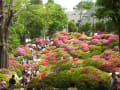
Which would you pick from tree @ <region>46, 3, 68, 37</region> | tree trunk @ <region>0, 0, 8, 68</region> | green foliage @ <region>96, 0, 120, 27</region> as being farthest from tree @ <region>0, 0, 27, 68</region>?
tree @ <region>46, 3, 68, 37</region>

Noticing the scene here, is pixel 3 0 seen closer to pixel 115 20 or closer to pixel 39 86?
pixel 39 86

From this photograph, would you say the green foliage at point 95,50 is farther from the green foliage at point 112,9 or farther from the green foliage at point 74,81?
the green foliage at point 112,9

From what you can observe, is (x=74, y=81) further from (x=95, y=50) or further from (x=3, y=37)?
(x=95, y=50)

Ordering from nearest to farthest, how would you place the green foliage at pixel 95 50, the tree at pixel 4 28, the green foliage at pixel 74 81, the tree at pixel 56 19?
the green foliage at pixel 74 81 < the tree at pixel 4 28 < the green foliage at pixel 95 50 < the tree at pixel 56 19

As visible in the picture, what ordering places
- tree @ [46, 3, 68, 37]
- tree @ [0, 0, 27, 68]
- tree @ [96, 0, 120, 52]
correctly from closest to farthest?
tree @ [96, 0, 120, 52], tree @ [0, 0, 27, 68], tree @ [46, 3, 68, 37]

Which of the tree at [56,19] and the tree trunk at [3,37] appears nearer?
the tree trunk at [3,37]

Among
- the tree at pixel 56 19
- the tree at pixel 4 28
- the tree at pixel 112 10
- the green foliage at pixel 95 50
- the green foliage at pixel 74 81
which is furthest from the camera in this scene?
the tree at pixel 56 19

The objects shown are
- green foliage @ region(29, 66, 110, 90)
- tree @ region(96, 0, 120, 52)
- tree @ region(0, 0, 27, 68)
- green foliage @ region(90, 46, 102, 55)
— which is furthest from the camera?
green foliage @ region(90, 46, 102, 55)

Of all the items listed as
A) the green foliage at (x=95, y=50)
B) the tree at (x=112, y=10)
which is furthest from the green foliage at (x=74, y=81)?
the green foliage at (x=95, y=50)

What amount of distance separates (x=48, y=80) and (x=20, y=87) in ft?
5.22

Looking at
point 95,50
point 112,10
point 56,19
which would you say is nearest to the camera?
point 112,10

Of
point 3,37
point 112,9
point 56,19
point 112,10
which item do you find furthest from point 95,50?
point 56,19

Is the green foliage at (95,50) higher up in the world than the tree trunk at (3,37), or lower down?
lower down

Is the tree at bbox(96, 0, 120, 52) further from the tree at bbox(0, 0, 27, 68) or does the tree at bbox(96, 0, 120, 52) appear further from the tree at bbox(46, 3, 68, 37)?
the tree at bbox(46, 3, 68, 37)
